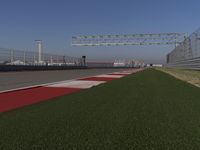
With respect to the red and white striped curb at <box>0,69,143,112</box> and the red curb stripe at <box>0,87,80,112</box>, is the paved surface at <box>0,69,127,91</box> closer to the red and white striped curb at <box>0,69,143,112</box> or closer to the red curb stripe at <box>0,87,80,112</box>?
the red and white striped curb at <box>0,69,143,112</box>

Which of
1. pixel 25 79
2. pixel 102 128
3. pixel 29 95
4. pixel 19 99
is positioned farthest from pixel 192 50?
pixel 102 128

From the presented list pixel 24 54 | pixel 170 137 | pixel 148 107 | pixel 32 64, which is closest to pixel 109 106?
pixel 148 107

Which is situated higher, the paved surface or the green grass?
the green grass

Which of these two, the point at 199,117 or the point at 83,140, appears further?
the point at 199,117

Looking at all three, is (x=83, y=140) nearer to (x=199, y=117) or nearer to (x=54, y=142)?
(x=54, y=142)

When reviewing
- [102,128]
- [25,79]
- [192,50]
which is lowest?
[25,79]

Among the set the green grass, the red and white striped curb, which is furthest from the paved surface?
the green grass

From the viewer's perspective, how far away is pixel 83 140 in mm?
3578

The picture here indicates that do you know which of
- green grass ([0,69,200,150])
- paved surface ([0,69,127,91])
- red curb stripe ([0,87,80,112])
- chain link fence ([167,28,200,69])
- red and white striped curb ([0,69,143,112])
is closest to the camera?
green grass ([0,69,200,150])

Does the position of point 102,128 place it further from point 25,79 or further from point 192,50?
point 192,50

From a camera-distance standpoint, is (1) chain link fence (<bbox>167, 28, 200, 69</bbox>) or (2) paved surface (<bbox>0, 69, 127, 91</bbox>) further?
(1) chain link fence (<bbox>167, 28, 200, 69</bbox>)

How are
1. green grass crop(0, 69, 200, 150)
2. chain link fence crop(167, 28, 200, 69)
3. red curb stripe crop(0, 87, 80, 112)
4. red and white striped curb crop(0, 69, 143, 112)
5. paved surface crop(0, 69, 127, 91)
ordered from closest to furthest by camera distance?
green grass crop(0, 69, 200, 150)
red curb stripe crop(0, 87, 80, 112)
red and white striped curb crop(0, 69, 143, 112)
paved surface crop(0, 69, 127, 91)
chain link fence crop(167, 28, 200, 69)

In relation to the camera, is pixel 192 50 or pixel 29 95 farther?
pixel 192 50

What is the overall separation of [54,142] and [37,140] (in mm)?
245
